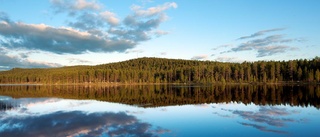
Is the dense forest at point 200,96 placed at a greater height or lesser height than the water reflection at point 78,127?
lesser

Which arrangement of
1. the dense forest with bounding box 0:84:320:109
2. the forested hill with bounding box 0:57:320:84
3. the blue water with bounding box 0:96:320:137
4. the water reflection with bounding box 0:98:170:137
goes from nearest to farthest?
1. the blue water with bounding box 0:96:320:137
2. the water reflection with bounding box 0:98:170:137
3. the dense forest with bounding box 0:84:320:109
4. the forested hill with bounding box 0:57:320:84

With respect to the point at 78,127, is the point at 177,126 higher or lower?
lower

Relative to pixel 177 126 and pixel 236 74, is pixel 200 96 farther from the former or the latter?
pixel 236 74

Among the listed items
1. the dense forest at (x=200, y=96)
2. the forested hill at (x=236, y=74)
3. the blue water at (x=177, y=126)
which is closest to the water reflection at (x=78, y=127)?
the blue water at (x=177, y=126)

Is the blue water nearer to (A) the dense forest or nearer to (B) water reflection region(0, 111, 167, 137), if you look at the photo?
(B) water reflection region(0, 111, 167, 137)

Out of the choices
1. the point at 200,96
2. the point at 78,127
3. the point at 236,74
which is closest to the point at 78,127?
the point at 78,127

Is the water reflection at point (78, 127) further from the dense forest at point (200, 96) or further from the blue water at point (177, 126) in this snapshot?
the dense forest at point (200, 96)

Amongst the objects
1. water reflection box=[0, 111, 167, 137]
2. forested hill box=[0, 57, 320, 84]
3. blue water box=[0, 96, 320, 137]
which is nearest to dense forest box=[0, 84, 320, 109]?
blue water box=[0, 96, 320, 137]

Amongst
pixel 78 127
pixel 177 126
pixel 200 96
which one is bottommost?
pixel 200 96

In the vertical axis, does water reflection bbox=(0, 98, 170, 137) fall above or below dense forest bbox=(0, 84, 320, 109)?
above

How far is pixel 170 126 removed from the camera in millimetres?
22594

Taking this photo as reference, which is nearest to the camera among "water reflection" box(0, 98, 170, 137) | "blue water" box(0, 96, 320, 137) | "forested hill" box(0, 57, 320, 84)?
"blue water" box(0, 96, 320, 137)

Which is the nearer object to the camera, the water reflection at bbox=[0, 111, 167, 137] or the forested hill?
the water reflection at bbox=[0, 111, 167, 137]

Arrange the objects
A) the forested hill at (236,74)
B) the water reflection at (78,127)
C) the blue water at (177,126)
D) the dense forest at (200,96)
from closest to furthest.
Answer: the blue water at (177,126) → the water reflection at (78,127) → the dense forest at (200,96) → the forested hill at (236,74)
